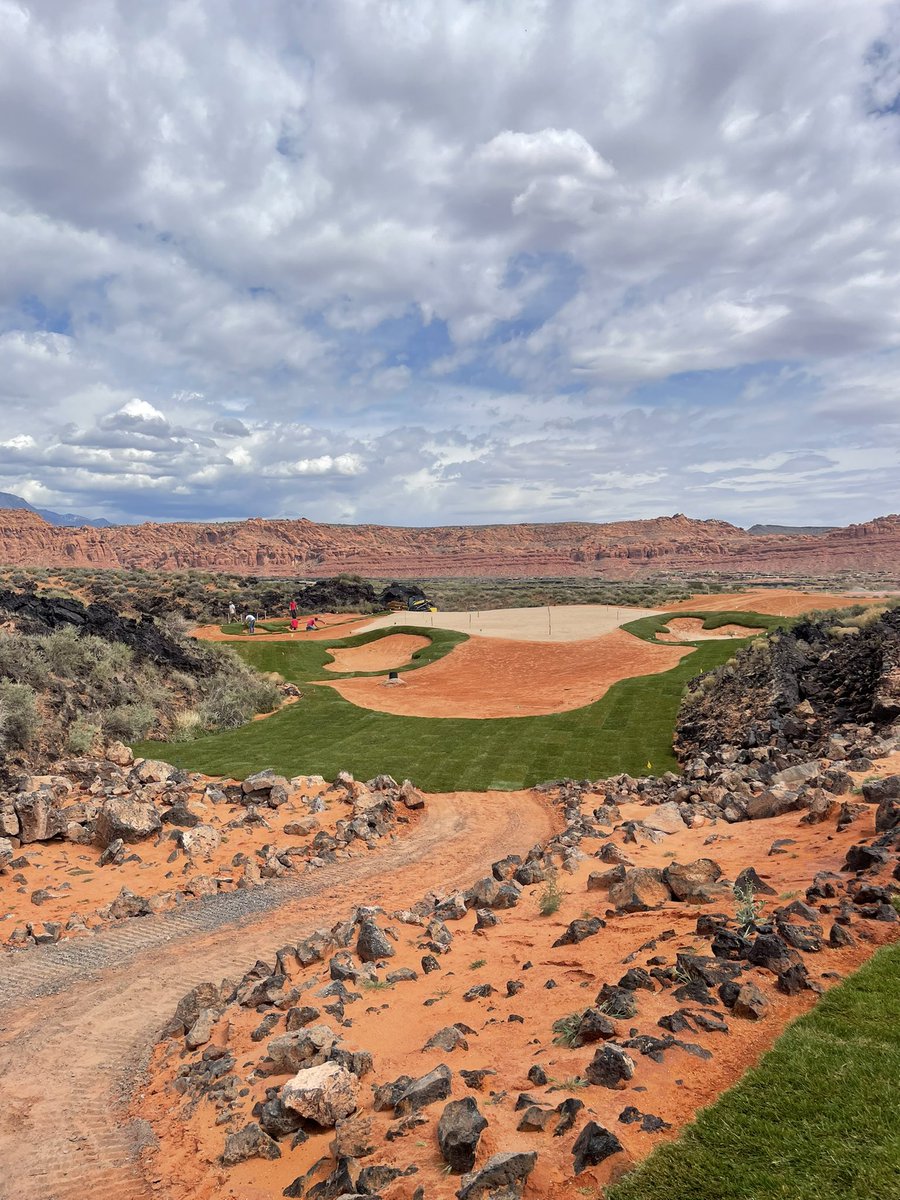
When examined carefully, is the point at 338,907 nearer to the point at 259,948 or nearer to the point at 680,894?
the point at 259,948

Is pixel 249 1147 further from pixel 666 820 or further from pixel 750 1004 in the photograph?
pixel 666 820

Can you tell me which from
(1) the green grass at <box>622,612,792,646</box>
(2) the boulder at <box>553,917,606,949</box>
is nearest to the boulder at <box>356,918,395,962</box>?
(2) the boulder at <box>553,917,606,949</box>

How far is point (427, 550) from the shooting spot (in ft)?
572

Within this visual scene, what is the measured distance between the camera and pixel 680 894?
26.0 ft

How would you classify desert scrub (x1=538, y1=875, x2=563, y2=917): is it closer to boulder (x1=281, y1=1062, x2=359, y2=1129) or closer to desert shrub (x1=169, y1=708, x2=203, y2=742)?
boulder (x1=281, y1=1062, x2=359, y2=1129)

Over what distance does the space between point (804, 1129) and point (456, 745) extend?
16219 mm

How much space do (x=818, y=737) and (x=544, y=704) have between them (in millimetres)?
11373

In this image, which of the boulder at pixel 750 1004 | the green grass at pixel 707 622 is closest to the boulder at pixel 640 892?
the boulder at pixel 750 1004

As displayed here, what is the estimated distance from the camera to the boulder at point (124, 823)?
12.5 m

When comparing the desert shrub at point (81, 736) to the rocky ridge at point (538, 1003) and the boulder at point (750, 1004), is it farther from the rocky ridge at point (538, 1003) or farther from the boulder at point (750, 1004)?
the boulder at point (750, 1004)

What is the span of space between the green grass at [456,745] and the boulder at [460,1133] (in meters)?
11.9

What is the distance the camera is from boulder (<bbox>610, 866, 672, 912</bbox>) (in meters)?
7.85

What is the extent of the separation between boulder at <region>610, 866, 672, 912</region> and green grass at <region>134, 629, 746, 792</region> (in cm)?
817

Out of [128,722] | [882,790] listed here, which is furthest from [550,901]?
[128,722]
